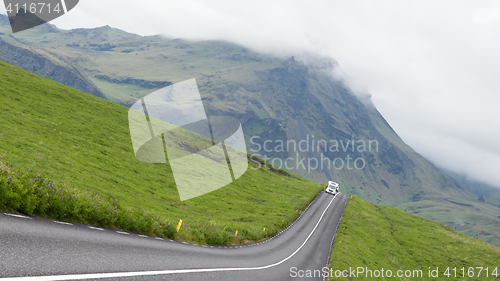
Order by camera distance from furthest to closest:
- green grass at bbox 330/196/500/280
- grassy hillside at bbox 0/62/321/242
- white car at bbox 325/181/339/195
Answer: white car at bbox 325/181/339/195, green grass at bbox 330/196/500/280, grassy hillside at bbox 0/62/321/242

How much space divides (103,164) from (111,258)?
1288 inches

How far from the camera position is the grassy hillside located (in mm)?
29766

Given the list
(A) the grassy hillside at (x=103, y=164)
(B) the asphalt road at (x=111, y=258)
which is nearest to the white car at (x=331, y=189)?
(A) the grassy hillside at (x=103, y=164)

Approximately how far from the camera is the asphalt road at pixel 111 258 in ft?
28.0

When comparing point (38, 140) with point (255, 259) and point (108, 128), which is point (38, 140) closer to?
point (108, 128)

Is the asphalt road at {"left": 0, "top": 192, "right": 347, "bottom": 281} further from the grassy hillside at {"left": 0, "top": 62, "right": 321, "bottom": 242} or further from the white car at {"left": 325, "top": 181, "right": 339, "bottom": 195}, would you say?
the white car at {"left": 325, "top": 181, "right": 339, "bottom": 195}

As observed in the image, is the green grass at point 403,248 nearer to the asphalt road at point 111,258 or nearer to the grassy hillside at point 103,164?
the grassy hillside at point 103,164

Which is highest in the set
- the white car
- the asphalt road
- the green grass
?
the asphalt road

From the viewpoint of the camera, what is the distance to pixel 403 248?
47031 millimetres

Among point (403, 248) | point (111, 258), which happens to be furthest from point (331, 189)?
point (111, 258)

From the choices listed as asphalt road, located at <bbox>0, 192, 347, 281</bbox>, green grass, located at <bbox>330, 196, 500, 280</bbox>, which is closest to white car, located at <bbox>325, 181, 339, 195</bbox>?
green grass, located at <bbox>330, 196, 500, 280</bbox>

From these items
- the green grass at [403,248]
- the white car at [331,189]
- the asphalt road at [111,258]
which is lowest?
the green grass at [403,248]

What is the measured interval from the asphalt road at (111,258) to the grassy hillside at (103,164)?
4.02 meters

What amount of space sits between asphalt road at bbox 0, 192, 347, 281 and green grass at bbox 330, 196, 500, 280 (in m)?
11.9
